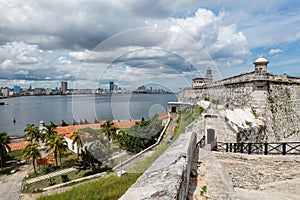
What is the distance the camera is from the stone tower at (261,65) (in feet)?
40.9

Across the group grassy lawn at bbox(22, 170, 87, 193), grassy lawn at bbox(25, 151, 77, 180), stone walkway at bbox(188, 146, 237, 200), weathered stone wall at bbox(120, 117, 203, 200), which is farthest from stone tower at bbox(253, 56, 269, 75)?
grassy lawn at bbox(25, 151, 77, 180)

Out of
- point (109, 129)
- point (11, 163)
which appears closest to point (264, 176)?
point (109, 129)

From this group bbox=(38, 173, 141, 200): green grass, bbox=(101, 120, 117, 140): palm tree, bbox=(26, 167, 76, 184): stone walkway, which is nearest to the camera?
bbox=(38, 173, 141, 200): green grass

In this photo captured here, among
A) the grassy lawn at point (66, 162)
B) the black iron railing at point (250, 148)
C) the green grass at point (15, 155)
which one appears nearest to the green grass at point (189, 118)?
the black iron railing at point (250, 148)

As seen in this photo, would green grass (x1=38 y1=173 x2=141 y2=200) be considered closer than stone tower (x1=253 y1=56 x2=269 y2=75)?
Yes

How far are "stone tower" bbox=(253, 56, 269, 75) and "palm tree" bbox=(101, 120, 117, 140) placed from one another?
12.0 metres

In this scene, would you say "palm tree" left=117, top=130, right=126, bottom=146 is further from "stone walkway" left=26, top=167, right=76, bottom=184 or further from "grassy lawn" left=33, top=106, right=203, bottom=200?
"stone walkway" left=26, top=167, right=76, bottom=184

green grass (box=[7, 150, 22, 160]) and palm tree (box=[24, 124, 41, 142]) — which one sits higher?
palm tree (box=[24, 124, 41, 142])

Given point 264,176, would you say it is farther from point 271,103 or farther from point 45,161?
point 45,161

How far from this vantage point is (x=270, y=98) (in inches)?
492

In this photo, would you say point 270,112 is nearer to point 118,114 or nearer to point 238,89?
point 238,89

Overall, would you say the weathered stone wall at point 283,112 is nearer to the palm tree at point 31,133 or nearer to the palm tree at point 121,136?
the palm tree at point 121,136

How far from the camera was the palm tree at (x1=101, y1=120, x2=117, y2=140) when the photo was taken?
1765 centimetres

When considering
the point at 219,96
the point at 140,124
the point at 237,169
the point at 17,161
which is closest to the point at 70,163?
the point at 17,161
